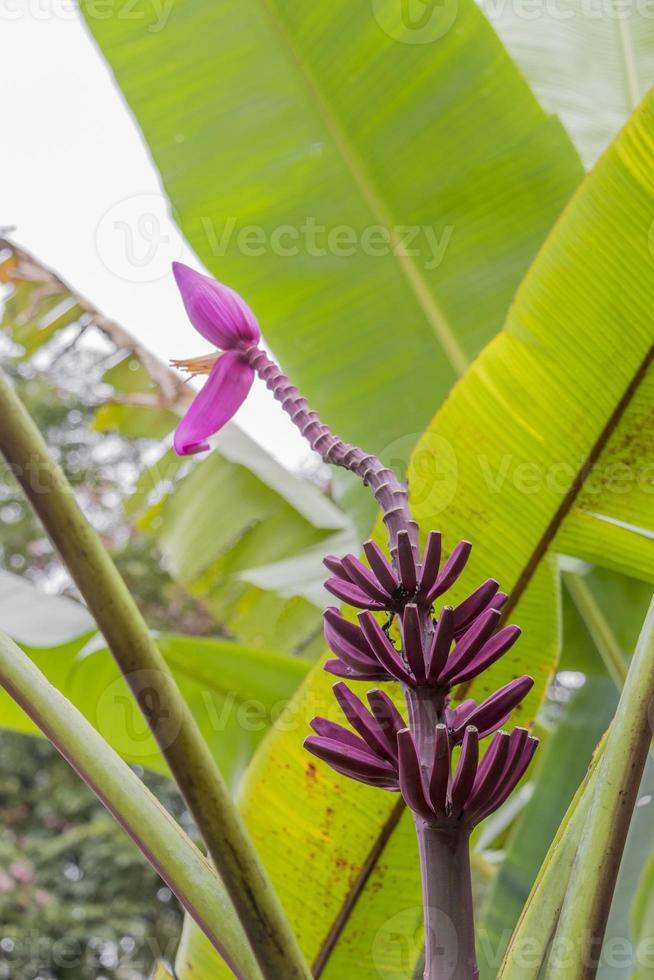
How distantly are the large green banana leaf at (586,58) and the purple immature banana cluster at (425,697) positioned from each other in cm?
134

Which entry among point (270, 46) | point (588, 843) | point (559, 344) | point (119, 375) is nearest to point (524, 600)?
point (559, 344)

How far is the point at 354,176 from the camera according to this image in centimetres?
123

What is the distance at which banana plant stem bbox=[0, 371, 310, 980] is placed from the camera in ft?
1.38

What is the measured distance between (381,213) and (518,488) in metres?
0.62

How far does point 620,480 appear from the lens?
0.78m

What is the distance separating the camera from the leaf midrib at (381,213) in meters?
1.22
